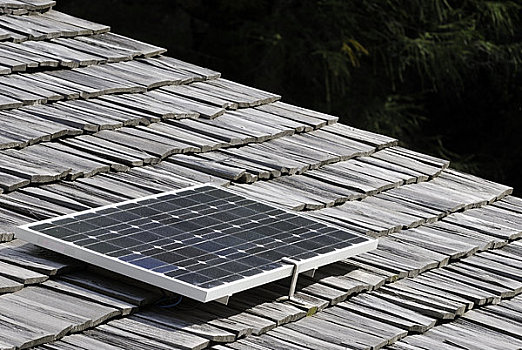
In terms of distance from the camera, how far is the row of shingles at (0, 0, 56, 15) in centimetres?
510

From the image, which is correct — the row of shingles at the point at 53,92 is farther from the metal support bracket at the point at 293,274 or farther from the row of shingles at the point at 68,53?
the metal support bracket at the point at 293,274

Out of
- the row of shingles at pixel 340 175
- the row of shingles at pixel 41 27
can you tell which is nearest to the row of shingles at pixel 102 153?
the row of shingles at pixel 340 175

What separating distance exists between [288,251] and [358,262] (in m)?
0.43

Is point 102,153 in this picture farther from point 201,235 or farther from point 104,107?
point 201,235

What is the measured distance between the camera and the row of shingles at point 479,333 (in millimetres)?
3277

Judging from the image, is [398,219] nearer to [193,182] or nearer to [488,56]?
[193,182]

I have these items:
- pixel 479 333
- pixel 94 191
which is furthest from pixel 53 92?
pixel 479 333

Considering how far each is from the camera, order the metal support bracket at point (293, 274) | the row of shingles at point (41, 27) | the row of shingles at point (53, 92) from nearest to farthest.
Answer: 1. the metal support bracket at point (293, 274)
2. the row of shingles at point (53, 92)
3. the row of shingles at point (41, 27)

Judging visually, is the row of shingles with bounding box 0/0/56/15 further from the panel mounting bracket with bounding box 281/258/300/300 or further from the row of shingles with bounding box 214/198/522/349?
the panel mounting bracket with bounding box 281/258/300/300

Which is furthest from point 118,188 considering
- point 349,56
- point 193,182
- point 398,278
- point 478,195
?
point 349,56

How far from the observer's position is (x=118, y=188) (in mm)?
3734

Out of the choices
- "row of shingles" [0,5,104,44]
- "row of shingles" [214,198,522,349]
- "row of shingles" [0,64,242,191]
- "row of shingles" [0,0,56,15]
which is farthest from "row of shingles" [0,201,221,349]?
"row of shingles" [0,0,56,15]

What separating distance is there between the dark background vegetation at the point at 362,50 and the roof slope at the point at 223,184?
334 inches

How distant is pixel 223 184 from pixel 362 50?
9.72m
